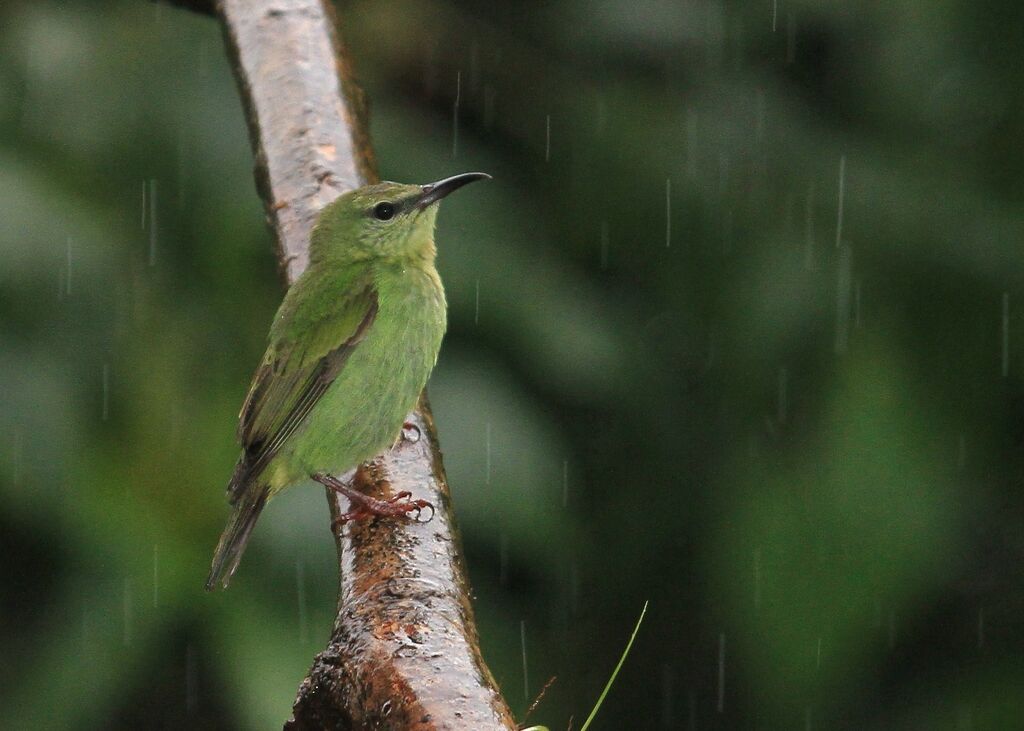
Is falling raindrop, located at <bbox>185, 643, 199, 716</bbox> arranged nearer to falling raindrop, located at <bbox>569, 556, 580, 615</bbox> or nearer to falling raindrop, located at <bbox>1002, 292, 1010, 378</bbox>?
falling raindrop, located at <bbox>569, 556, 580, 615</bbox>

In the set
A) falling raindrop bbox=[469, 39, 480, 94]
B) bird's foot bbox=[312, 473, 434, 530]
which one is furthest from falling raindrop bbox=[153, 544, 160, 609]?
falling raindrop bbox=[469, 39, 480, 94]

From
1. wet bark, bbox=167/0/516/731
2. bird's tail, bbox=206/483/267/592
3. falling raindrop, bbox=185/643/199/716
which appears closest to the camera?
wet bark, bbox=167/0/516/731

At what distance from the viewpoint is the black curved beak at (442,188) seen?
3.67m

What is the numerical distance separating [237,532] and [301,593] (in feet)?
1.21

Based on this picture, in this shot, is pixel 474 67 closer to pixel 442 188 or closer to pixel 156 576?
pixel 442 188

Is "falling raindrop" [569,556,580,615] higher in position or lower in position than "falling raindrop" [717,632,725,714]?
higher

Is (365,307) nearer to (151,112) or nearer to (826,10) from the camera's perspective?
(151,112)

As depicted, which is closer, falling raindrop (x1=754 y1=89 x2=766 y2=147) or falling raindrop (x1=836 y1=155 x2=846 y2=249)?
falling raindrop (x1=836 y1=155 x2=846 y2=249)

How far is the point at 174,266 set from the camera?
3945mm

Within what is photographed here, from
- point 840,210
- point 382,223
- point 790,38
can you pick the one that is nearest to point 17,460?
point 382,223

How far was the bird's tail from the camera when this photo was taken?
314 centimetres

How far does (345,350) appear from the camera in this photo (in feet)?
12.0

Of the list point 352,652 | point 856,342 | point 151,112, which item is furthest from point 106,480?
point 856,342

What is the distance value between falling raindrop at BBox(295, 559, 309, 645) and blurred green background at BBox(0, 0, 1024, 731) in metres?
0.01
